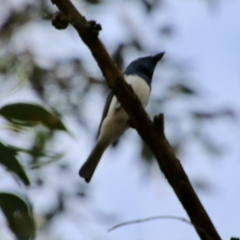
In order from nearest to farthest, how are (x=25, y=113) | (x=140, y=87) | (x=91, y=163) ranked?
1. (x=25, y=113)
2. (x=91, y=163)
3. (x=140, y=87)

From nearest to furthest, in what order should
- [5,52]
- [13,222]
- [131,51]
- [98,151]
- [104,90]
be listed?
1. [13,222]
2. [98,151]
3. [5,52]
4. [104,90]
5. [131,51]

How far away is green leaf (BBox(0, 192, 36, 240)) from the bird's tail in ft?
2.58

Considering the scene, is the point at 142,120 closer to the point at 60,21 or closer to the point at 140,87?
the point at 60,21

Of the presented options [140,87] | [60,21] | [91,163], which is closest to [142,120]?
[60,21]

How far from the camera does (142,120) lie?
1.26m

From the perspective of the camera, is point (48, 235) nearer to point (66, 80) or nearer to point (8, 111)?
point (66, 80)

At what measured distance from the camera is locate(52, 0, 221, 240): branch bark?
3.80 ft

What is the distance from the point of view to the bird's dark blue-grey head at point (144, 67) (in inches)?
108

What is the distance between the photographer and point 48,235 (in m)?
2.66

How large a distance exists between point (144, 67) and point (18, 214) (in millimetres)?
1529

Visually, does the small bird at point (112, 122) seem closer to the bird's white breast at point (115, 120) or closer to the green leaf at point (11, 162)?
the bird's white breast at point (115, 120)

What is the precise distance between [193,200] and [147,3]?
2.24 m

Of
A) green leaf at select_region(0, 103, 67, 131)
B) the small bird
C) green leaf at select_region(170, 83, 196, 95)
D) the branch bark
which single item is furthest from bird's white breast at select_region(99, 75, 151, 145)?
the branch bark

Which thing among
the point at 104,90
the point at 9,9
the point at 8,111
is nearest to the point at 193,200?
the point at 8,111
